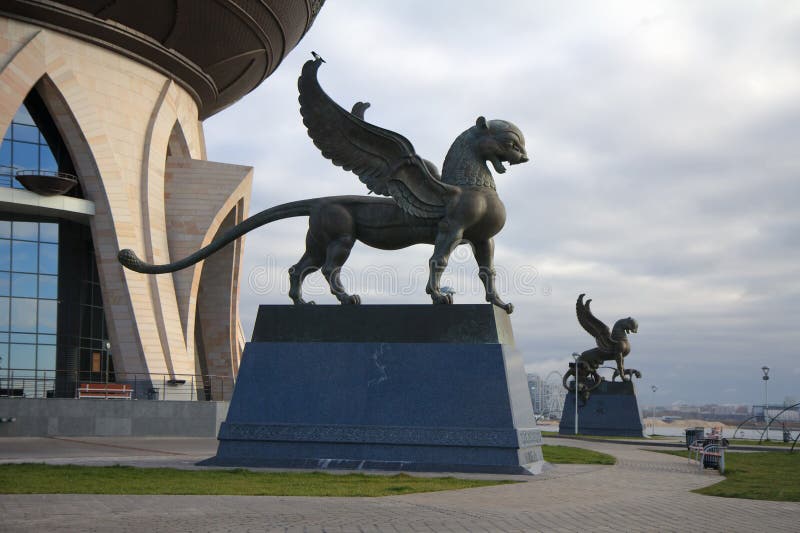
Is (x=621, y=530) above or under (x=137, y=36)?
under

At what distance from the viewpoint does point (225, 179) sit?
3150cm

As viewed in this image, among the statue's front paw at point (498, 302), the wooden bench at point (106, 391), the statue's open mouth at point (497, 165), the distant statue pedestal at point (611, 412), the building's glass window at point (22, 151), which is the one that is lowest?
the distant statue pedestal at point (611, 412)

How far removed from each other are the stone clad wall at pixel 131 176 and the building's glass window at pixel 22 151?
1.10 metres

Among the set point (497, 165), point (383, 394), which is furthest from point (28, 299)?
point (497, 165)

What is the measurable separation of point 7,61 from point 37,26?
5.67ft

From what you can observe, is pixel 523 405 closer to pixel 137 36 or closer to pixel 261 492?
pixel 261 492

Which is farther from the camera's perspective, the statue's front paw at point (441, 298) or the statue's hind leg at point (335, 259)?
the statue's hind leg at point (335, 259)

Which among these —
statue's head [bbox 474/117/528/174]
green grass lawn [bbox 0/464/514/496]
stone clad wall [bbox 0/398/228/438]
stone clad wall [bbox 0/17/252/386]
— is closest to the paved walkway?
green grass lawn [bbox 0/464/514/496]

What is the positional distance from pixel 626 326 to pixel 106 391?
16505mm

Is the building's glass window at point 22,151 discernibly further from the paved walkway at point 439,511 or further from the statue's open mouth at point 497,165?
the paved walkway at point 439,511

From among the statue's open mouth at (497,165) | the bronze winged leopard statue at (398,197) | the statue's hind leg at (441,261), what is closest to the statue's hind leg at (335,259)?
the bronze winged leopard statue at (398,197)

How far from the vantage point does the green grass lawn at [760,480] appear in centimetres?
1007

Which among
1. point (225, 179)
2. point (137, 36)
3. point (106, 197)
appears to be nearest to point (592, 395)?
point (225, 179)

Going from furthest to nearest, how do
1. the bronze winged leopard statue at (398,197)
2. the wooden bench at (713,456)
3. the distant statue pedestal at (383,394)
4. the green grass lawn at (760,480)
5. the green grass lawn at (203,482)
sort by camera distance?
the wooden bench at (713,456) < the bronze winged leopard statue at (398,197) < the distant statue pedestal at (383,394) < the green grass lawn at (760,480) < the green grass lawn at (203,482)
